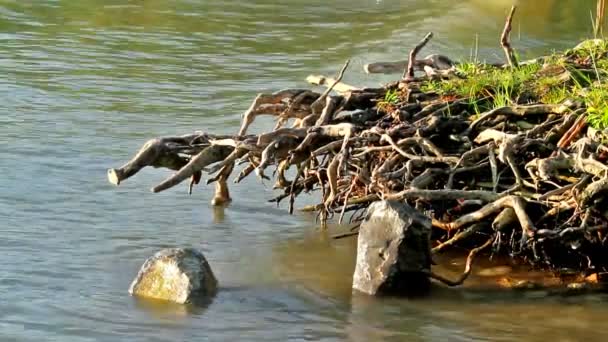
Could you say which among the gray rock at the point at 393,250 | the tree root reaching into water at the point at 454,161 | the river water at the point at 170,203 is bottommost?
the river water at the point at 170,203

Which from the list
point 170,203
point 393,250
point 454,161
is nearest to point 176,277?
point 393,250

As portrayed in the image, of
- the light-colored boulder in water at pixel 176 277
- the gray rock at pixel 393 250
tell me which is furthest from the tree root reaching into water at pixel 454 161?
the light-colored boulder in water at pixel 176 277

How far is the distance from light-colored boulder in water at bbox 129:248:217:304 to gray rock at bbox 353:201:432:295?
855 mm

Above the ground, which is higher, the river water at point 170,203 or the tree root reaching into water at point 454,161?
the tree root reaching into water at point 454,161

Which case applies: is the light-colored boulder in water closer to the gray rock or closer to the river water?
the river water

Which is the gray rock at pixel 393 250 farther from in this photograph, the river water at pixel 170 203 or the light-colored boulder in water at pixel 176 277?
the light-colored boulder in water at pixel 176 277

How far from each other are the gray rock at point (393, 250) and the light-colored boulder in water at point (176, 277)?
2.81 feet

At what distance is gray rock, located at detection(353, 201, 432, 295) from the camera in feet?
20.9

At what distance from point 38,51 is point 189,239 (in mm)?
8076

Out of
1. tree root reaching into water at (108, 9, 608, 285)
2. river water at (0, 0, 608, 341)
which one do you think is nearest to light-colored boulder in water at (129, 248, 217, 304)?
river water at (0, 0, 608, 341)

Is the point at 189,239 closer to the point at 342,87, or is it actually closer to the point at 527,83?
the point at 342,87

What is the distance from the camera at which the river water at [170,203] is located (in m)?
6.17

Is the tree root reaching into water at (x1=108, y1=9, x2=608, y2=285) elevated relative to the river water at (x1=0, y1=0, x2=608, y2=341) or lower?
elevated

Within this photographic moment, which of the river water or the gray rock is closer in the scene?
the river water
